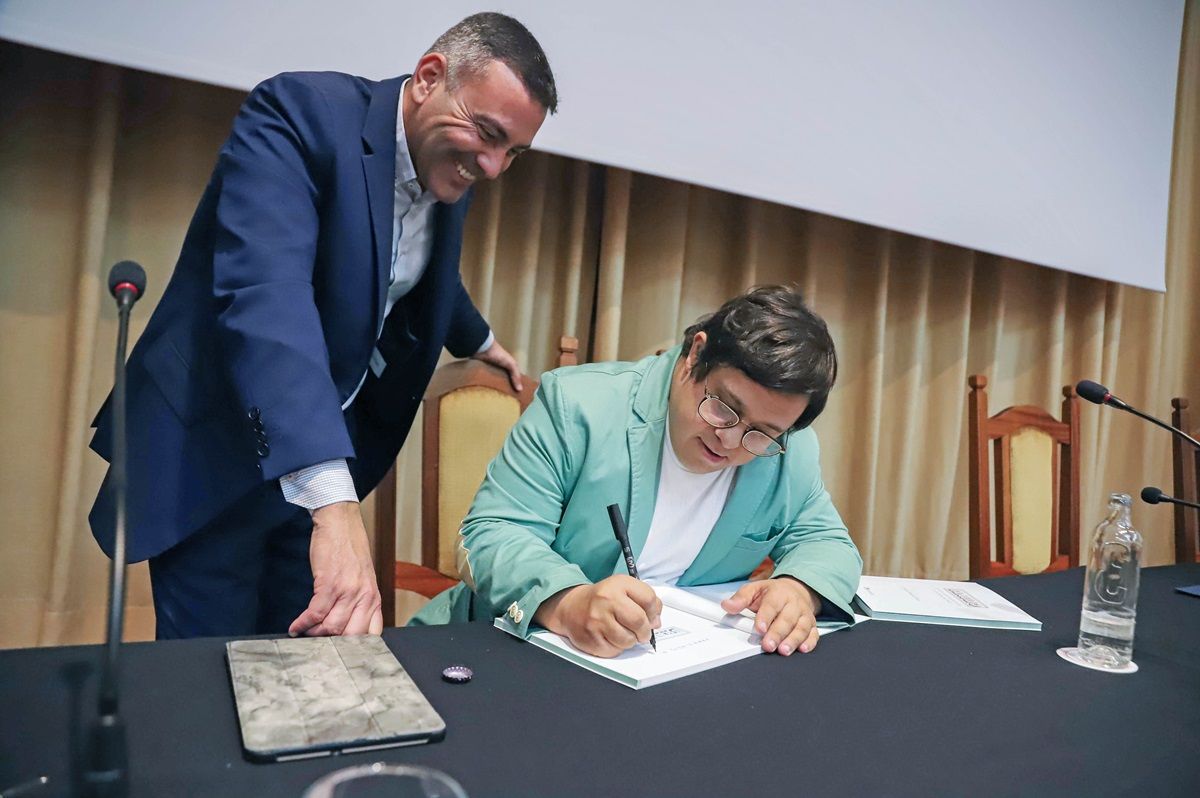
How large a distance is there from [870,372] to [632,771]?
2.60 metres

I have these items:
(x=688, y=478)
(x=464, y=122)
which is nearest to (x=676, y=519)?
(x=688, y=478)

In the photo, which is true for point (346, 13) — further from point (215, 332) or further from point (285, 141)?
point (215, 332)

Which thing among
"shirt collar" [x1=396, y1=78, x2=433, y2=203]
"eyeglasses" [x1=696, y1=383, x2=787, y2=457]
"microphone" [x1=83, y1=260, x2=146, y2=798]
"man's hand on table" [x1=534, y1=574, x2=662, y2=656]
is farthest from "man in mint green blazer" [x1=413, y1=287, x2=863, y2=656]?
"microphone" [x1=83, y1=260, x2=146, y2=798]

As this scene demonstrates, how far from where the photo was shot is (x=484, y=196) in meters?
2.42

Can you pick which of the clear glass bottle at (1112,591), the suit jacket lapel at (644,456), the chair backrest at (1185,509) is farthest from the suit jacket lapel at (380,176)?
the chair backrest at (1185,509)

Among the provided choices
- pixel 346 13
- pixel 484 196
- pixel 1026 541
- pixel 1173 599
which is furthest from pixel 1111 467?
pixel 346 13

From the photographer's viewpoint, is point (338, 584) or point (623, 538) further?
point (623, 538)

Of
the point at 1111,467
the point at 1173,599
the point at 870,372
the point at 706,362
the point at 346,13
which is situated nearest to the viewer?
the point at 706,362

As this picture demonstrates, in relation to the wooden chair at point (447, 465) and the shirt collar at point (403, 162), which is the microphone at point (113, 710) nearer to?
the shirt collar at point (403, 162)

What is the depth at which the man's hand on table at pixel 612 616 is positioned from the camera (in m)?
0.92

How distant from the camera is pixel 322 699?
707 mm

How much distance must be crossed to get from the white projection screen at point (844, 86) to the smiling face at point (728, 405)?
1.08 m

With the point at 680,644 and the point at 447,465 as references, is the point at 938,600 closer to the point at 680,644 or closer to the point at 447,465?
the point at 680,644

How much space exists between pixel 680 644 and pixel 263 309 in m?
0.60
